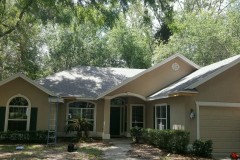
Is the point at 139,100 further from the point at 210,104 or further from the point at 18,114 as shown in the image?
the point at 18,114

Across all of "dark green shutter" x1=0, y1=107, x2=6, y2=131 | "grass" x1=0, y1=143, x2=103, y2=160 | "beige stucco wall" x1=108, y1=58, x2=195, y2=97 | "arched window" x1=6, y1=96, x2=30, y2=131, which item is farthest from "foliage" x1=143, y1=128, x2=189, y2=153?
"dark green shutter" x1=0, y1=107, x2=6, y2=131

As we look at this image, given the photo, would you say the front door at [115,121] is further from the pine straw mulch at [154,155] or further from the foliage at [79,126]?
the pine straw mulch at [154,155]

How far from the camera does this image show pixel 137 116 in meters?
21.1

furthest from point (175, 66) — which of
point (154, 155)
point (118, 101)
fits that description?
point (154, 155)

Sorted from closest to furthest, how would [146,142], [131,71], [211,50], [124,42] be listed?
[146,142] < [131,71] < [211,50] < [124,42]

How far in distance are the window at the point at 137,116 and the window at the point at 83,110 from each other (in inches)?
113

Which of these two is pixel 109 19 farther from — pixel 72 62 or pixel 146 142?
pixel 72 62

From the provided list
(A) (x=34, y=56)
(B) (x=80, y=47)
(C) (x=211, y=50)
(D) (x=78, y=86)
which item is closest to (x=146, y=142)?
(D) (x=78, y=86)

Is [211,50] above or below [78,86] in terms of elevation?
above

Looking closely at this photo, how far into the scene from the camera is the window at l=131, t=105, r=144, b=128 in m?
20.9

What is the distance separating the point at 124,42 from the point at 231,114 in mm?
26770

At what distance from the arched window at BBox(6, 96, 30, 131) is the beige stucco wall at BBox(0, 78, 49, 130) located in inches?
13.1

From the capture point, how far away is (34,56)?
1406 inches

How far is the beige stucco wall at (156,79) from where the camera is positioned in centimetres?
2003
